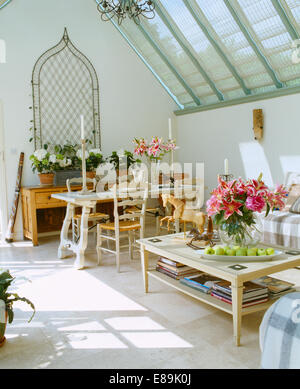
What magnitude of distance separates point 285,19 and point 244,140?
179 centimetres

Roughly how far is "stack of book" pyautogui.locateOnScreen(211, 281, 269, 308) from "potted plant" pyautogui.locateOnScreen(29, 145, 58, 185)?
3.34 metres

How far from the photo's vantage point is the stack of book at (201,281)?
2631mm

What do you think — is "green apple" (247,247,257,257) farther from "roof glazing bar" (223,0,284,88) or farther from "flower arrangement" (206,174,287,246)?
"roof glazing bar" (223,0,284,88)

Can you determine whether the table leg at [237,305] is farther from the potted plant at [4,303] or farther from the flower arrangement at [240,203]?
the potted plant at [4,303]

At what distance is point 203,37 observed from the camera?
5.51 m

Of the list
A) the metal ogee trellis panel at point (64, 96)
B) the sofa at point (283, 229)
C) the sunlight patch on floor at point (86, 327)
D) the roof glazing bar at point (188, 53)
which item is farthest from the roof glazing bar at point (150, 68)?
the sunlight patch on floor at point (86, 327)

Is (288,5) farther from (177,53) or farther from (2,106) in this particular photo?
(2,106)

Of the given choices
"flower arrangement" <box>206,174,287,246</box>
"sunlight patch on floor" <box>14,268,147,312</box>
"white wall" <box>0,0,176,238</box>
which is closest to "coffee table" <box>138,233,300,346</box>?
"flower arrangement" <box>206,174,287,246</box>

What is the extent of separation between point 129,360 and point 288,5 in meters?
4.13

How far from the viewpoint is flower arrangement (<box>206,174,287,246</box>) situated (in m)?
2.46

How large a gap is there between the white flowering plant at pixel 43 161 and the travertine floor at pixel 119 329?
193 centimetres

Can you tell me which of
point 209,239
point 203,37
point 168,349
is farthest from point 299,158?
point 168,349
